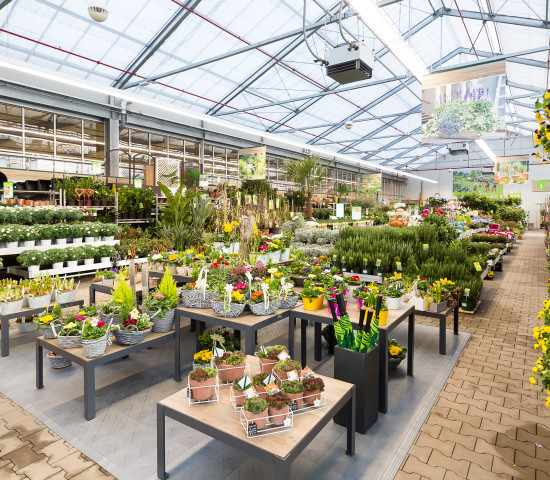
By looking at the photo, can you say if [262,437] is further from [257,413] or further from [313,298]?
[313,298]

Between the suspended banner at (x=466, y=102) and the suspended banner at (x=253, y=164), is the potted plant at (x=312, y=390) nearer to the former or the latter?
the suspended banner at (x=466, y=102)

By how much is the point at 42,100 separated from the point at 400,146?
19.2 meters

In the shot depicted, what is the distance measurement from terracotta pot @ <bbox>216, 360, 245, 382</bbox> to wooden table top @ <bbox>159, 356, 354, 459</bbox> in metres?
0.06

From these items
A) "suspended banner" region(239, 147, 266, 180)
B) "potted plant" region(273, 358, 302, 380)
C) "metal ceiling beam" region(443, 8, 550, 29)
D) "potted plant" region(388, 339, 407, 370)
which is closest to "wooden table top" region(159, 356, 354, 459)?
"potted plant" region(273, 358, 302, 380)

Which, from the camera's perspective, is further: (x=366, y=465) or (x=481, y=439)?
(x=481, y=439)

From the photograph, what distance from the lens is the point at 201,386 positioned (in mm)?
1844

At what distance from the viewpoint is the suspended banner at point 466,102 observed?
584cm

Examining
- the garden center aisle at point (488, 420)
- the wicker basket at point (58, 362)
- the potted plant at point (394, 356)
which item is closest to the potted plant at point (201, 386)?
the garden center aisle at point (488, 420)

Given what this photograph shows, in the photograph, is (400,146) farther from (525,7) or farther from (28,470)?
(28,470)

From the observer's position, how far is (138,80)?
33.2ft

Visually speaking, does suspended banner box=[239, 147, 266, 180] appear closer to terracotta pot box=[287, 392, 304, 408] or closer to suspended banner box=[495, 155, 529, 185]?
suspended banner box=[495, 155, 529, 185]

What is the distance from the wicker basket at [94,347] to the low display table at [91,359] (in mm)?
29

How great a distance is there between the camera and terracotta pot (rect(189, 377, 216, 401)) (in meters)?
1.85

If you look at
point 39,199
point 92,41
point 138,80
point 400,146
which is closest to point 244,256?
point 39,199
